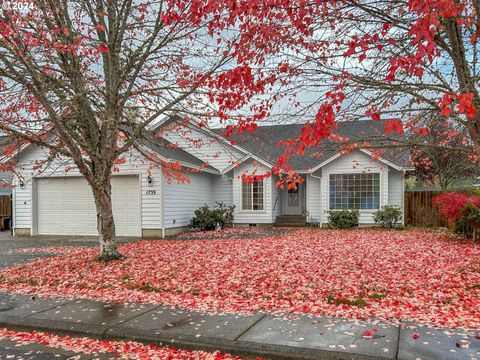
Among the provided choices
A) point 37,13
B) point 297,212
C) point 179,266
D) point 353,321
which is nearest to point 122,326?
point 353,321

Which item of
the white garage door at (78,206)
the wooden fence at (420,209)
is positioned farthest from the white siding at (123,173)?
the wooden fence at (420,209)

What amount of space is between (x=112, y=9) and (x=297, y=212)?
13.4m

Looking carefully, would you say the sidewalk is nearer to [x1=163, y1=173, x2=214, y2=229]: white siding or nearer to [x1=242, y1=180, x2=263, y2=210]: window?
[x1=163, y1=173, x2=214, y2=229]: white siding

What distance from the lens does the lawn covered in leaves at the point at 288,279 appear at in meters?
5.73

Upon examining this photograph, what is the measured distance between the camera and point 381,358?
154 inches

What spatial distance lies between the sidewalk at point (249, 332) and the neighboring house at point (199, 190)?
9.13 meters

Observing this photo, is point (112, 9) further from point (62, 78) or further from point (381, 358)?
point (381, 358)

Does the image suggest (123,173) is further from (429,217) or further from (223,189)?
(429,217)

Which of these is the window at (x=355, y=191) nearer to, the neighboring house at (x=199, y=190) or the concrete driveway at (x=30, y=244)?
the neighboring house at (x=199, y=190)

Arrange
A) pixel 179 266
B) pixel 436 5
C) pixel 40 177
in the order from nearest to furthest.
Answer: pixel 436 5 → pixel 179 266 → pixel 40 177

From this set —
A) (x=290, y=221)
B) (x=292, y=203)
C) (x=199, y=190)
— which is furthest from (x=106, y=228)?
(x=292, y=203)

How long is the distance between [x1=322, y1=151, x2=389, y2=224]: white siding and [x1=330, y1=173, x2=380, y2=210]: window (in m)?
0.24

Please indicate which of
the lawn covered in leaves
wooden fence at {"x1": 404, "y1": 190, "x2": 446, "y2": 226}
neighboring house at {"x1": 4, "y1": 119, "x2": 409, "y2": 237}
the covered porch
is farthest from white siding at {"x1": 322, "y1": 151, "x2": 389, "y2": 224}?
the lawn covered in leaves

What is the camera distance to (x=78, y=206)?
16.7 m
